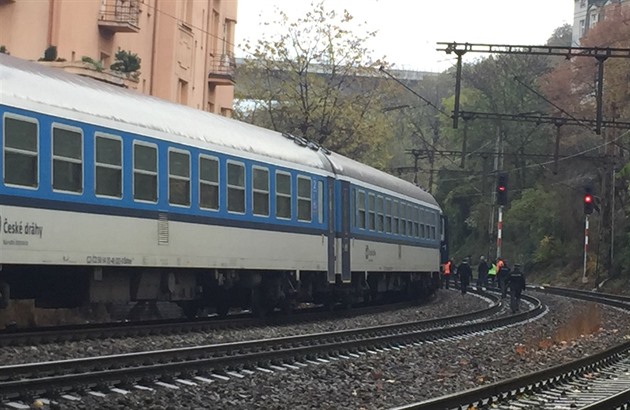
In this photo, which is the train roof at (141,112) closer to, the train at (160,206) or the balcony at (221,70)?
the train at (160,206)

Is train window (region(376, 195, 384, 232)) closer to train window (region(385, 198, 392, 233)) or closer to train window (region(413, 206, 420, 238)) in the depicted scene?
train window (region(385, 198, 392, 233))

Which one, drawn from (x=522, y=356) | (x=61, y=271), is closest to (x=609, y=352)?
(x=522, y=356)

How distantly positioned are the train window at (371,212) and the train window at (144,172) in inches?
428

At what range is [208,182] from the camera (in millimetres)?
19062

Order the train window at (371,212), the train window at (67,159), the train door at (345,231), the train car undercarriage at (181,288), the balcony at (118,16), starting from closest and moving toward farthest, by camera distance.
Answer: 1. the train window at (67,159)
2. the train car undercarriage at (181,288)
3. the train door at (345,231)
4. the train window at (371,212)
5. the balcony at (118,16)

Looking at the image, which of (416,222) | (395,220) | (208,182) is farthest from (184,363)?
(416,222)

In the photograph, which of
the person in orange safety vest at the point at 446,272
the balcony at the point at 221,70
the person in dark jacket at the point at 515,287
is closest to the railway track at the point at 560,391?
the person in dark jacket at the point at 515,287

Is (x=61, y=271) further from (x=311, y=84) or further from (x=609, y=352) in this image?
(x=311, y=84)

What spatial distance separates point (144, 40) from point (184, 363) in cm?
2432

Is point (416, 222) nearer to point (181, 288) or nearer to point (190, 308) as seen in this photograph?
point (190, 308)

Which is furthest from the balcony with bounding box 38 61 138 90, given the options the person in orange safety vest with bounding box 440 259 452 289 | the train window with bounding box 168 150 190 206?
the person in orange safety vest with bounding box 440 259 452 289

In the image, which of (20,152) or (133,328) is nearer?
(20,152)

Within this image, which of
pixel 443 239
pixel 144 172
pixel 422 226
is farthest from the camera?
pixel 443 239

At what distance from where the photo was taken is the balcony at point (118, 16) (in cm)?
3181
